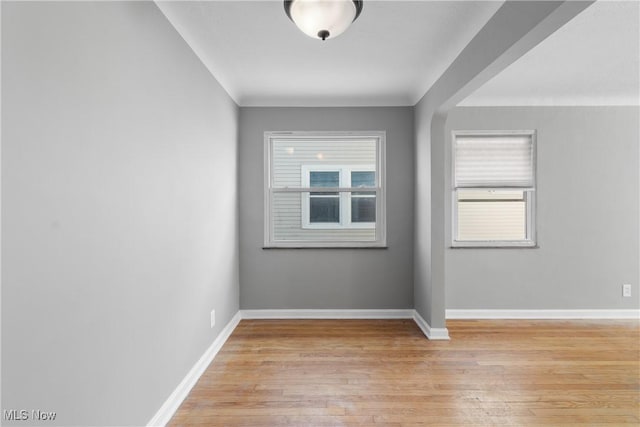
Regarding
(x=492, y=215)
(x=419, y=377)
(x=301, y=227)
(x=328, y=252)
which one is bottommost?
(x=419, y=377)

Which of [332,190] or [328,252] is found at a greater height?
[332,190]

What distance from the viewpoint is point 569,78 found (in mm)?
3135

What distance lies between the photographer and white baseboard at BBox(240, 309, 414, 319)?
3.84m

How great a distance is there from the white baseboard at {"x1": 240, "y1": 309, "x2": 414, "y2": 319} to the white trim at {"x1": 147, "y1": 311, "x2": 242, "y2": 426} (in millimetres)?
595

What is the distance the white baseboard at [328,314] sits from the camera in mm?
3838

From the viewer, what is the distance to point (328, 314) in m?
3.85

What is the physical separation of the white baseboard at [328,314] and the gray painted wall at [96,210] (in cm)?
151

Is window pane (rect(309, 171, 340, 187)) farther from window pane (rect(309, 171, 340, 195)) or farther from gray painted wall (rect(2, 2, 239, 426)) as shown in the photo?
gray painted wall (rect(2, 2, 239, 426))

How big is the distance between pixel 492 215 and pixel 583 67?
5.39 feet

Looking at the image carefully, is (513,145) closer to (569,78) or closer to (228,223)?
(569,78)

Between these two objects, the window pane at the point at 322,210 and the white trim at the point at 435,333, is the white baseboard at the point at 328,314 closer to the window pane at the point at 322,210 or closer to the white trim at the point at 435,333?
the white trim at the point at 435,333

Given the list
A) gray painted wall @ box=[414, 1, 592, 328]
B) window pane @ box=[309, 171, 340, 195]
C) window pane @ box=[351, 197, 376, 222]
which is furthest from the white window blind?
window pane @ box=[309, 171, 340, 195]

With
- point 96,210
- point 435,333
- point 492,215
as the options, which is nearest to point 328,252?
point 435,333

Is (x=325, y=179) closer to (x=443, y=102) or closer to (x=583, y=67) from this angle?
(x=443, y=102)
